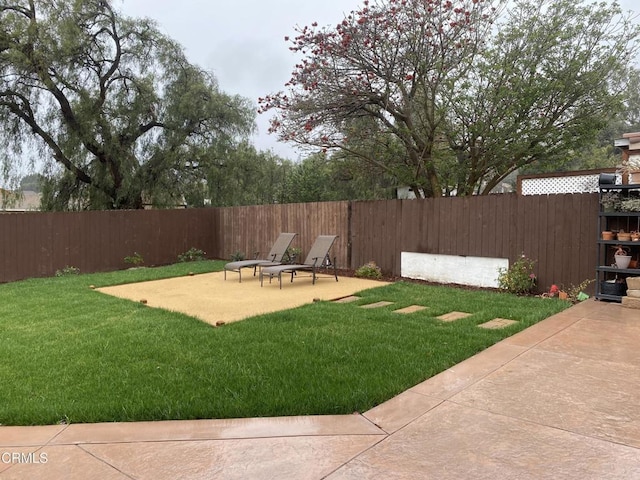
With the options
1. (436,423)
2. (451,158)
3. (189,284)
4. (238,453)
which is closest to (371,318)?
(436,423)

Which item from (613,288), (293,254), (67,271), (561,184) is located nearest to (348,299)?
(613,288)

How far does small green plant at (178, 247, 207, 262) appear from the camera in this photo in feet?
42.7

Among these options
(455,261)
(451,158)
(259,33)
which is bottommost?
(455,261)

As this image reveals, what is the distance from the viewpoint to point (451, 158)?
1069 cm

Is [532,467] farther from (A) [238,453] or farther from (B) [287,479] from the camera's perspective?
(A) [238,453]

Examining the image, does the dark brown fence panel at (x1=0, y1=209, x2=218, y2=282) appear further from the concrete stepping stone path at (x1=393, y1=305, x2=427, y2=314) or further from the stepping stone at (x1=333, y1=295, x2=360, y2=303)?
the concrete stepping stone path at (x1=393, y1=305, x2=427, y2=314)

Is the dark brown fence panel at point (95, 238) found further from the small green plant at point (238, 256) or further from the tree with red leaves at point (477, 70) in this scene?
the tree with red leaves at point (477, 70)

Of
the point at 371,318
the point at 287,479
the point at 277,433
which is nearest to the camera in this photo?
the point at 287,479

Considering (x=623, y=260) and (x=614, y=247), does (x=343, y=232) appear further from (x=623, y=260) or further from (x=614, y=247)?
(x=623, y=260)

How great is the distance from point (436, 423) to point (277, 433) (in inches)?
38.2

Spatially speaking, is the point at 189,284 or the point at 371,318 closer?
the point at 371,318

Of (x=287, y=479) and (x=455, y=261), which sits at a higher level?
(x=455, y=261)

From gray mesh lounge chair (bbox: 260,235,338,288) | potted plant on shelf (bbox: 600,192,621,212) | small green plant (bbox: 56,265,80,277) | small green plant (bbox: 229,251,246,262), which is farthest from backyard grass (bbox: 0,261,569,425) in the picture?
small green plant (bbox: 229,251,246,262)

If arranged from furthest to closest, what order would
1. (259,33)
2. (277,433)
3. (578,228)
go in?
(259,33) < (578,228) < (277,433)
